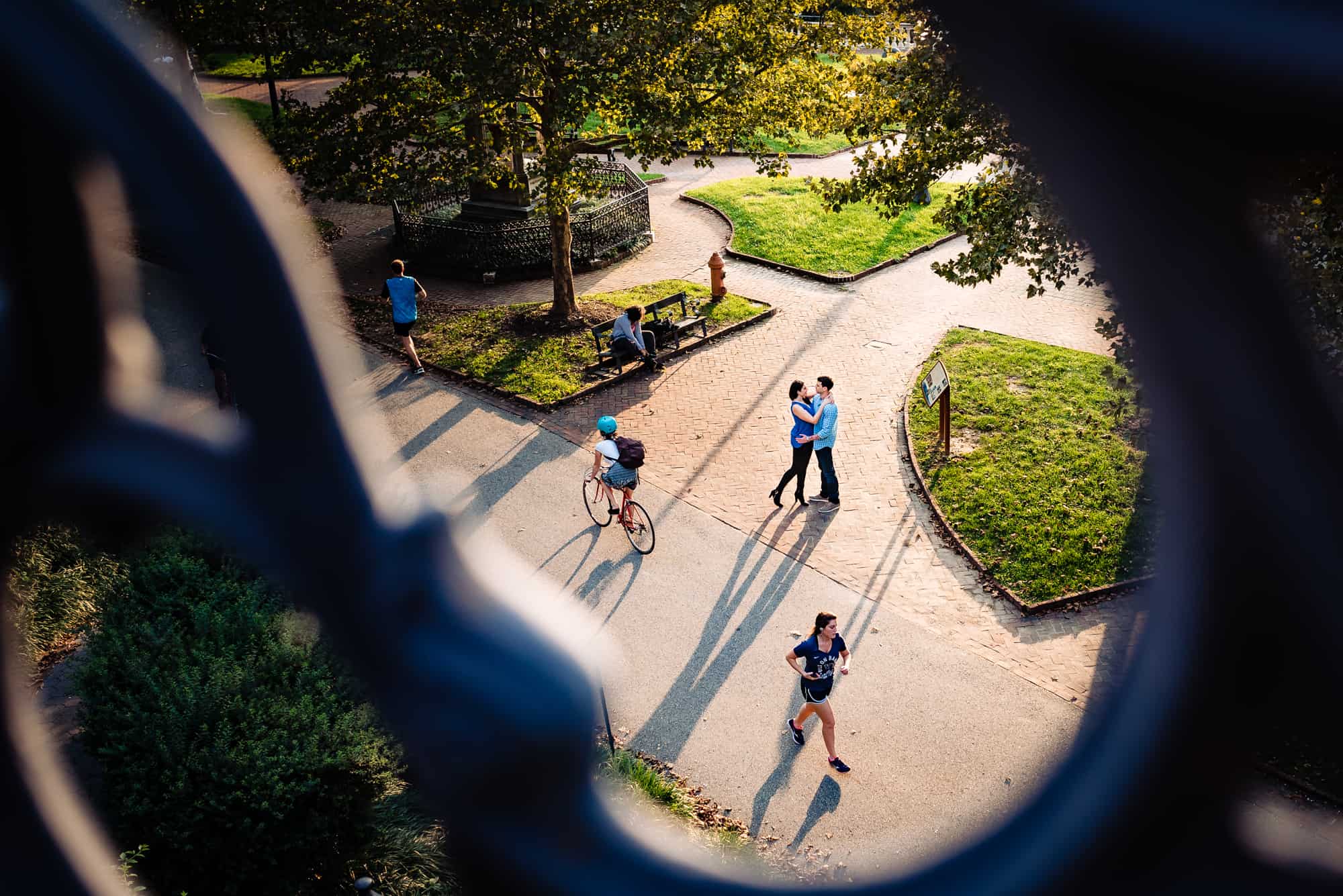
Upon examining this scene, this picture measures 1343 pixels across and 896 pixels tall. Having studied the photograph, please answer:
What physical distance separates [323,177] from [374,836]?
28.1ft

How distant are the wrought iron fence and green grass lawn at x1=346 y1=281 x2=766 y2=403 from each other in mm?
1480

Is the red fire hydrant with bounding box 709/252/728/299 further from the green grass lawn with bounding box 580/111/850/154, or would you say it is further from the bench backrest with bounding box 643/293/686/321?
the green grass lawn with bounding box 580/111/850/154

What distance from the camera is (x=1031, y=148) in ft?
3.25

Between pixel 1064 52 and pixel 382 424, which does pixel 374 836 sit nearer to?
pixel 382 424

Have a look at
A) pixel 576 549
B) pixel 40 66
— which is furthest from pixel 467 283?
pixel 40 66

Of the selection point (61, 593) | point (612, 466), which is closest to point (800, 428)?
point (612, 466)

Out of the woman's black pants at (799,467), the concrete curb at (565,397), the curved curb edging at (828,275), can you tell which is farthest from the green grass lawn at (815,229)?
the woman's black pants at (799,467)

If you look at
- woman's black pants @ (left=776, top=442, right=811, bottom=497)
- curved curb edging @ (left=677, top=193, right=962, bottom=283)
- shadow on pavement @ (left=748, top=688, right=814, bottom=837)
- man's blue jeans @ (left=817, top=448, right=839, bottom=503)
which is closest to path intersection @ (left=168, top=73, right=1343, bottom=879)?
shadow on pavement @ (left=748, top=688, right=814, bottom=837)

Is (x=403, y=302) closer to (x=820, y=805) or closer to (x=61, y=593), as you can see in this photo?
(x=61, y=593)

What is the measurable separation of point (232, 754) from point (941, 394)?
330 inches

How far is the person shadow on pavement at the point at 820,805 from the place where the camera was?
285 inches

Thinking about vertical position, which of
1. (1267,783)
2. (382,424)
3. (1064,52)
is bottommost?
(1267,783)

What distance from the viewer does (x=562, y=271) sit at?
15.0 meters

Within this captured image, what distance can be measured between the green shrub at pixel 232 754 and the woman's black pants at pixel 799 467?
18.2ft
